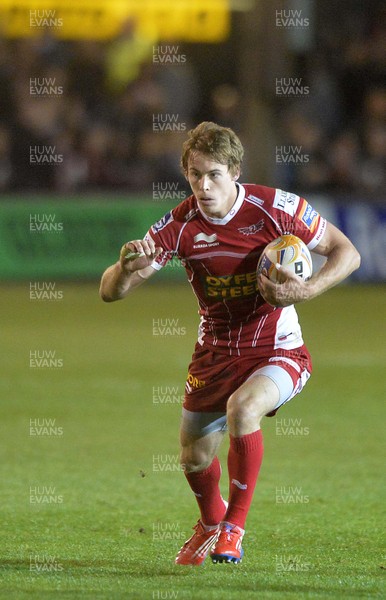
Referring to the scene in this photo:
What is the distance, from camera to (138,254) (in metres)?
6.00

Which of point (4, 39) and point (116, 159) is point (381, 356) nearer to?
point (116, 159)

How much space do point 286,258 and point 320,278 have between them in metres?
0.21

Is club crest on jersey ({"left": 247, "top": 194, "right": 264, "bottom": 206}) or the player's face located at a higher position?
the player's face

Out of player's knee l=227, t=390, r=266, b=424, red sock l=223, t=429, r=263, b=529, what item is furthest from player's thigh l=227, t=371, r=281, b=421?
red sock l=223, t=429, r=263, b=529

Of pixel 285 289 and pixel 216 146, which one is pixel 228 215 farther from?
pixel 285 289

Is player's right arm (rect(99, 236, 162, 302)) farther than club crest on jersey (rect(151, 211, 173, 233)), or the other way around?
club crest on jersey (rect(151, 211, 173, 233))

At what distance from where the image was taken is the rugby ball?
6.06 meters

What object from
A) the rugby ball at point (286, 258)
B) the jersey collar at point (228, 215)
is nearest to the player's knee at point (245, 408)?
the rugby ball at point (286, 258)

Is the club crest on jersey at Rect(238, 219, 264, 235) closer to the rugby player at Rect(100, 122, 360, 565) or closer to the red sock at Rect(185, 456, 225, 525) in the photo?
the rugby player at Rect(100, 122, 360, 565)

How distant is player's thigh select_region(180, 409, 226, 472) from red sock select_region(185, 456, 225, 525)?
5 cm

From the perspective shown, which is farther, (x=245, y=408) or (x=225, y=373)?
(x=225, y=373)

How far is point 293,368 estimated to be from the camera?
642 cm

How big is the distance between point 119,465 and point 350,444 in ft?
6.26

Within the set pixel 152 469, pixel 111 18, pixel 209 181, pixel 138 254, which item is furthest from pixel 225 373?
pixel 111 18
